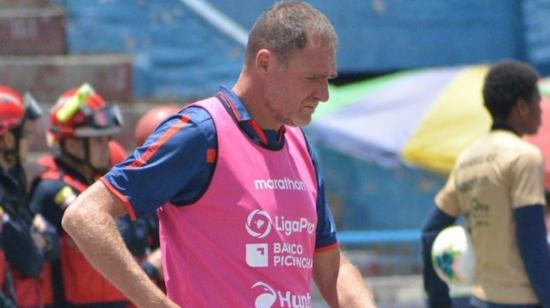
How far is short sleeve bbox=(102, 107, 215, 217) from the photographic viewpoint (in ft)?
11.4

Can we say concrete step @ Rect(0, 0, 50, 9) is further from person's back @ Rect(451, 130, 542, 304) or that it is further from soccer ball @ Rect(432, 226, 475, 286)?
person's back @ Rect(451, 130, 542, 304)

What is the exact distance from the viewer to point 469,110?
9984 mm

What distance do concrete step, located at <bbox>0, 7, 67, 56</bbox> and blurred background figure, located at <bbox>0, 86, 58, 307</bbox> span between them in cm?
417

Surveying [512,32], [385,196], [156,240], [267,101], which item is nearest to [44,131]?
[385,196]

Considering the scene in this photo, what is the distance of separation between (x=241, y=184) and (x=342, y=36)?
8.26 metres

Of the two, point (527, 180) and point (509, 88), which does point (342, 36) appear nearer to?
point (509, 88)

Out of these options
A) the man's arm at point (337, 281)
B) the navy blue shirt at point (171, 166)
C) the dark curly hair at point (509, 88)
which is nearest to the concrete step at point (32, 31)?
the dark curly hair at point (509, 88)

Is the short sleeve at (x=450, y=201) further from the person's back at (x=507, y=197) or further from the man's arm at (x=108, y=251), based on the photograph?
the man's arm at (x=108, y=251)

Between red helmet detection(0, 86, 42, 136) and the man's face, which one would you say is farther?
red helmet detection(0, 86, 42, 136)

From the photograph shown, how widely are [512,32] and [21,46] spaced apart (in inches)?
176

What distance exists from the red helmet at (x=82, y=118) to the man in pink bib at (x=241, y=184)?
2.71 metres

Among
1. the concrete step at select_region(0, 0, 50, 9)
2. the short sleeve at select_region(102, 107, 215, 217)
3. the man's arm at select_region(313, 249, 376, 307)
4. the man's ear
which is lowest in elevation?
the concrete step at select_region(0, 0, 50, 9)

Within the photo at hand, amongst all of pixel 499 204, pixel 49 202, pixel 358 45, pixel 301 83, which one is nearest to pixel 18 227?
pixel 49 202

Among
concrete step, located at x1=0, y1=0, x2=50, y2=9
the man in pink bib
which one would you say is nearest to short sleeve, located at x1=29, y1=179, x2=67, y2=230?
the man in pink bib
